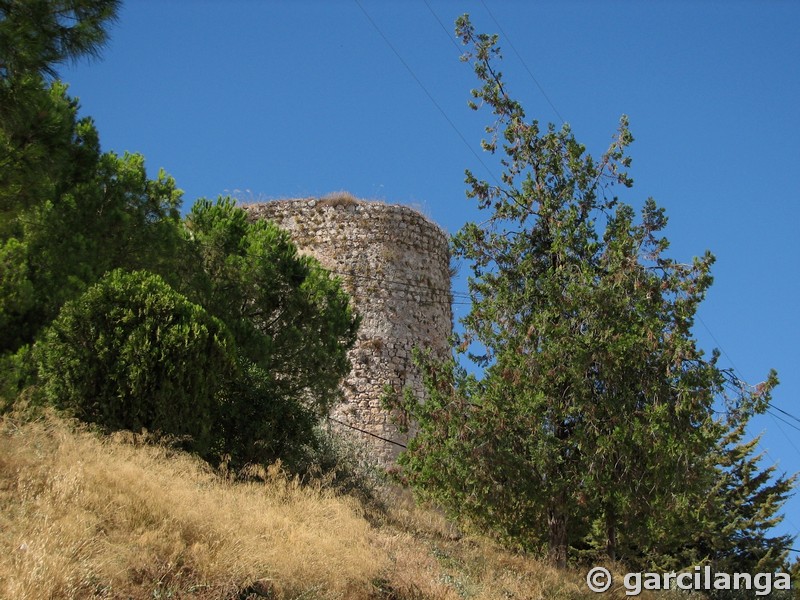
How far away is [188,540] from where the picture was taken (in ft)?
22.9

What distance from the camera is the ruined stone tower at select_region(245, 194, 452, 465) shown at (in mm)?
17500

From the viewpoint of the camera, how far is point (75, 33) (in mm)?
8414

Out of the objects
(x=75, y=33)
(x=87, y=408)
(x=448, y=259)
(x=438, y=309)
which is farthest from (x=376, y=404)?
(x=75, y=33)

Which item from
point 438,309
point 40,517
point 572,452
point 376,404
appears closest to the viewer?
point 40,517

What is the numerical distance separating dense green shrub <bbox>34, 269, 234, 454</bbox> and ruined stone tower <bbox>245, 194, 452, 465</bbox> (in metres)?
7.48

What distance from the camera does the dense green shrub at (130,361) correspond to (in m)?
9.62

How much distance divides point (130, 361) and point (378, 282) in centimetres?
899

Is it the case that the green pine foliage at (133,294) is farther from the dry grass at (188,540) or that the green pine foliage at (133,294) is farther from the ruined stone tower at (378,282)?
the ruined stone tower at (378,282)

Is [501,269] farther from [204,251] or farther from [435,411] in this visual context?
[204,251]

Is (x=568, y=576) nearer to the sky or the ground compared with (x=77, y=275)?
nearer to the ground

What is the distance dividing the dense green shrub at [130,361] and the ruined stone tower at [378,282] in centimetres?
748

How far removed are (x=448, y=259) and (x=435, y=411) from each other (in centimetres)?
994

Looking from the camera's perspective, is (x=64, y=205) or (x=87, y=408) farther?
(x=64, y=205)

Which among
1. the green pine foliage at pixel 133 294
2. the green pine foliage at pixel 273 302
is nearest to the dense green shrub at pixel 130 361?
the green pine foliage at pixel 133 294
